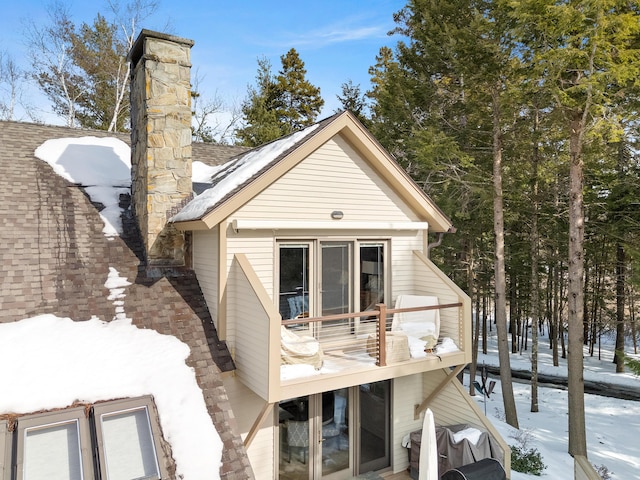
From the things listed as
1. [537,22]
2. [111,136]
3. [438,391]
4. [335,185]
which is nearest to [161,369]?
[335,185]

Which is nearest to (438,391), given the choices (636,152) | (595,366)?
(636,152)

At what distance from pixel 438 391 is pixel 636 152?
588 inches

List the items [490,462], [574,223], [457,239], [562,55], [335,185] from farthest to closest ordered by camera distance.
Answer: [457,239] < [574,223] < [562,55] < [335,185] < [490,462]

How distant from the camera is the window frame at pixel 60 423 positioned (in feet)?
14.1

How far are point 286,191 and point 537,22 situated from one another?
8528mm

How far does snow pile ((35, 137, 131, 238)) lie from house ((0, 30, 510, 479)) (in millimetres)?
62

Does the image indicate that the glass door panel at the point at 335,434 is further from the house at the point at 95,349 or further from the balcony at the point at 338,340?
the house at the point at 95,349

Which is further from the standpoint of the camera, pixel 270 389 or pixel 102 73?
pixel 102 73

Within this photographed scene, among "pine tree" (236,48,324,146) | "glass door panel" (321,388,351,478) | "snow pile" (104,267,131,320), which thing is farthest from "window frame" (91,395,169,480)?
"pine tree" (236,48,324,146)

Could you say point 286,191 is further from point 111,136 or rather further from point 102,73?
point 102,73

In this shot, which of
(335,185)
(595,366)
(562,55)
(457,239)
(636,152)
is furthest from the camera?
(595,366)

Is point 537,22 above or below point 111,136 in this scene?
above

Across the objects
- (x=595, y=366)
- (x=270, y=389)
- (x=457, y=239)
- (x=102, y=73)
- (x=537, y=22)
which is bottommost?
(x=595, y=366)

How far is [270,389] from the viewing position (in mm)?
5668
